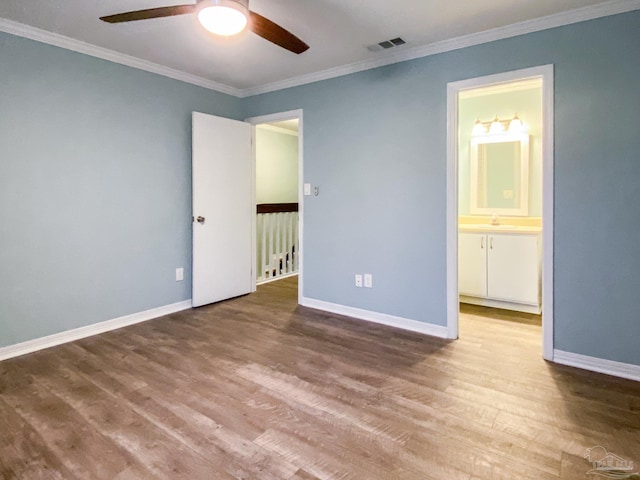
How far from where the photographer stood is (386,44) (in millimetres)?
3033

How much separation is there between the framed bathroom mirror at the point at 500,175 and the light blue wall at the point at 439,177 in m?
1.44

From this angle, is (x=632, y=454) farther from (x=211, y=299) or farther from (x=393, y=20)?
(x=211, y=299)

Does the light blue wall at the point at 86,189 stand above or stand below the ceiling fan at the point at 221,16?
below

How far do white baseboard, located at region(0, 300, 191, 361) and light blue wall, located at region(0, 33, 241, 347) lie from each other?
51mm

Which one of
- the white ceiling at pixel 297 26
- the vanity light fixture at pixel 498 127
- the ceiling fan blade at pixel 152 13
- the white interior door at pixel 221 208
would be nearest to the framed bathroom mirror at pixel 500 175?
the vanity light fixture at pixel 498 127

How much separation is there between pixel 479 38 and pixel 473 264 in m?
2.11

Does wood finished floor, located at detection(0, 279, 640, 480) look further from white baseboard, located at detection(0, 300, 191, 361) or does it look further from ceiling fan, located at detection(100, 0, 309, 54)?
ceiling fan, located at detection(100, 0, 309, 54)

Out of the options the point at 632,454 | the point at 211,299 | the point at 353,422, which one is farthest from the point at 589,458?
the point at 211,299

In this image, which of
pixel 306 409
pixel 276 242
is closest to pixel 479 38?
pixel 306 409

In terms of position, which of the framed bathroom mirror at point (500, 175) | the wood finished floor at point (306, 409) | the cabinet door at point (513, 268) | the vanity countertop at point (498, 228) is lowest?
the wood finished floor at point (306, 409)

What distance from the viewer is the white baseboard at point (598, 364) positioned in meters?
2.43

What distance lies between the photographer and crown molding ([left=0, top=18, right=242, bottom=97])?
2.71m

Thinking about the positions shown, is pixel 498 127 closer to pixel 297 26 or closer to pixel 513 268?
pixel 513 268

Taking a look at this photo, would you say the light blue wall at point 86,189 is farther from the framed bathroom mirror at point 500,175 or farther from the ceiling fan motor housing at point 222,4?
the framed bathroom mirror at point 500,175
